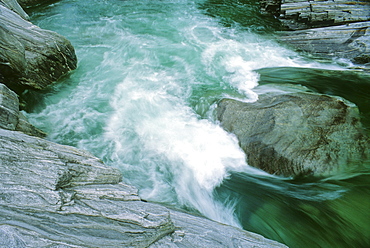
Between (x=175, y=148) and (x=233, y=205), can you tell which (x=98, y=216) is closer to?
(x=233, y=205)

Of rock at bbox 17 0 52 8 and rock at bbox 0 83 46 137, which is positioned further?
rock at bbox 17 0 52 8

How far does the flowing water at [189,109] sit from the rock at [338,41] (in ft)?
Answer: 1.84

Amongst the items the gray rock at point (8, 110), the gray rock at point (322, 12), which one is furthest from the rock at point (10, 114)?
the gray rock at point (322, 12)

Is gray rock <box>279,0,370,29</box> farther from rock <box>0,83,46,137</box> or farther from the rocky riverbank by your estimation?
rock <box>0,83,46,137</box>

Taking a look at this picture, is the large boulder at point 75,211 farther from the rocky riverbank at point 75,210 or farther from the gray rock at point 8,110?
the gray rock at point 8,110

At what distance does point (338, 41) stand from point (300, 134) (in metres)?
5.91

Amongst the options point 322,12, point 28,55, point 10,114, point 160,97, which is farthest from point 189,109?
point 322,12

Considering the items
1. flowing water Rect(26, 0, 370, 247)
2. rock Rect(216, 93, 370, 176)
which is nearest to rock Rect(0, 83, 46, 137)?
flowing water Rect(26, 0, 370, 247)

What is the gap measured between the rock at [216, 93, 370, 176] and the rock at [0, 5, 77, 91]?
548cm

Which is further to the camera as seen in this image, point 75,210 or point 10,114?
point 10,114

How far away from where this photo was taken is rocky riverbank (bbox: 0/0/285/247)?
246cm

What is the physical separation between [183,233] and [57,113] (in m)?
5.69

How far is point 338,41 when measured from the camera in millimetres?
9312

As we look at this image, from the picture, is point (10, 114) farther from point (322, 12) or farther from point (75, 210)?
point (322, 12)
